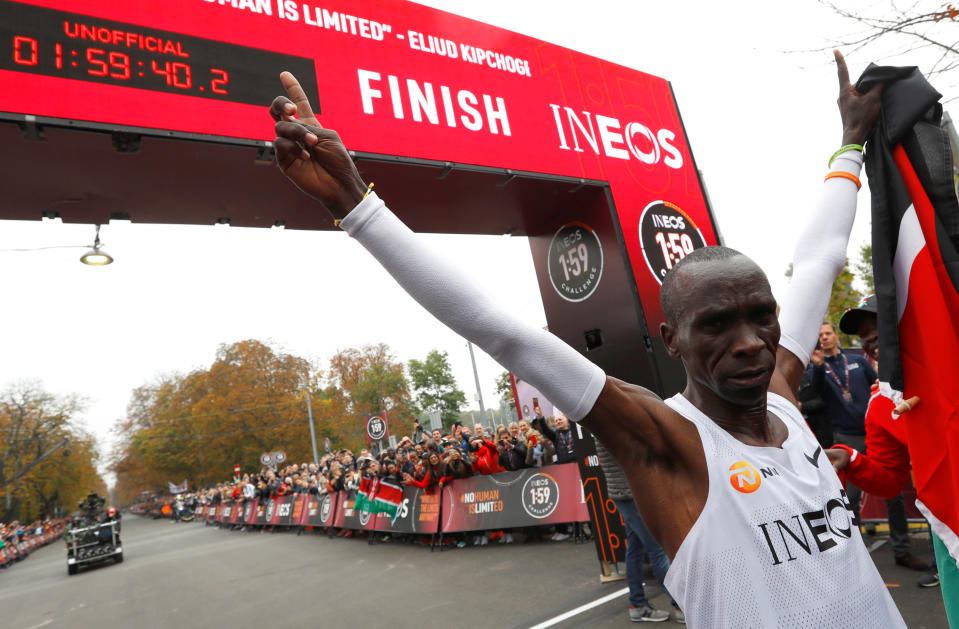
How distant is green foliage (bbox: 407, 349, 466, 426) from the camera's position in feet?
182

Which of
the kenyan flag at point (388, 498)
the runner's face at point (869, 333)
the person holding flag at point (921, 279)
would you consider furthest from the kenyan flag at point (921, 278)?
the kenyan flag at point (388, 498)

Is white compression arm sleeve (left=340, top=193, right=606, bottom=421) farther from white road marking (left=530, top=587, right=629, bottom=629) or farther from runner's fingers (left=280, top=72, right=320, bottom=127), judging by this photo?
white road marking (left=530, top=587, right=629, bottom=629)

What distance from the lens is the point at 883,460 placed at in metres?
2.57

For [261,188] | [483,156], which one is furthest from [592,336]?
[261,188]

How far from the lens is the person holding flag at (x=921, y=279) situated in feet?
6.24

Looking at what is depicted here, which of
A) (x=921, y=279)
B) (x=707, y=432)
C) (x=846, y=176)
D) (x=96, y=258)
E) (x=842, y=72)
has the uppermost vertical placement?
(x=96, y=258)

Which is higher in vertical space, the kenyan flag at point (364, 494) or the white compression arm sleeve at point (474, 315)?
the white compression arm sleeve at point (474, 315)

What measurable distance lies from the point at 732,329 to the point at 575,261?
18.4ft

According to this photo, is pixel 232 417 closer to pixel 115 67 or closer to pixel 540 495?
pixel 540 495

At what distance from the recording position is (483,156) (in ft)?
17.9

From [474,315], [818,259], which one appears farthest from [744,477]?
[818,259]

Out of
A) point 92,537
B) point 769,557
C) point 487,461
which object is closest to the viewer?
point 769,557

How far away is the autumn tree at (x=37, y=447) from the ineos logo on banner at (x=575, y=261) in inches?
1905

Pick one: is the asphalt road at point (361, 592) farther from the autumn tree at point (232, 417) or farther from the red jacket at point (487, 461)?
the autumn tree at point (232, 417)
